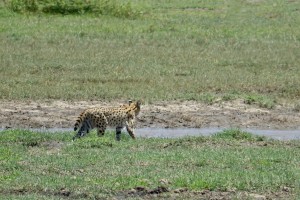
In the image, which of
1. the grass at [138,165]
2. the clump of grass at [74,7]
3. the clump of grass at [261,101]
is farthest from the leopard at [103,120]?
the clump of grass at [74,7]

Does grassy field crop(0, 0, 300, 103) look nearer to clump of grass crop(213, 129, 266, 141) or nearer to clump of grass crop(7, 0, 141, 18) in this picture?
clump of grass crop(7, 0, 141, 18)

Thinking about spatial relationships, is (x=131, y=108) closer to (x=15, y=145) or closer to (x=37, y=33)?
(x=15, y=145)

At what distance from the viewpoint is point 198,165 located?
12.9 metres

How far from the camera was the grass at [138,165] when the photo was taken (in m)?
11.4

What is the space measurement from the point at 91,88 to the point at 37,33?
26.0ft

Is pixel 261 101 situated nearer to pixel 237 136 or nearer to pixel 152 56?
pixel 237 136

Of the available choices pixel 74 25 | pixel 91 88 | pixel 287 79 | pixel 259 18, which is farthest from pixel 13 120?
pixel 259 18

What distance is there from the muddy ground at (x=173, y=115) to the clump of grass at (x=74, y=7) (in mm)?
13602

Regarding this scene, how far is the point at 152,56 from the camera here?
79.5ft

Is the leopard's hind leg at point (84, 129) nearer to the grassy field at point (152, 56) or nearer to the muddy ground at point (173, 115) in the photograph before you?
the muddy ground at point (173, 115)

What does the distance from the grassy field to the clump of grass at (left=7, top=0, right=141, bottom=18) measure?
33 cm

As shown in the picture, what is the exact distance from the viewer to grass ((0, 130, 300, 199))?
1145cm

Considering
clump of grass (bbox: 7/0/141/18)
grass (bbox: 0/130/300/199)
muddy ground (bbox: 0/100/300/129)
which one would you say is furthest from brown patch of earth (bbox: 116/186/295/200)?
clump of grass (bbox: 7/0/141/18)

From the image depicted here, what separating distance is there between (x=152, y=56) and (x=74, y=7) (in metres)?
9.01
